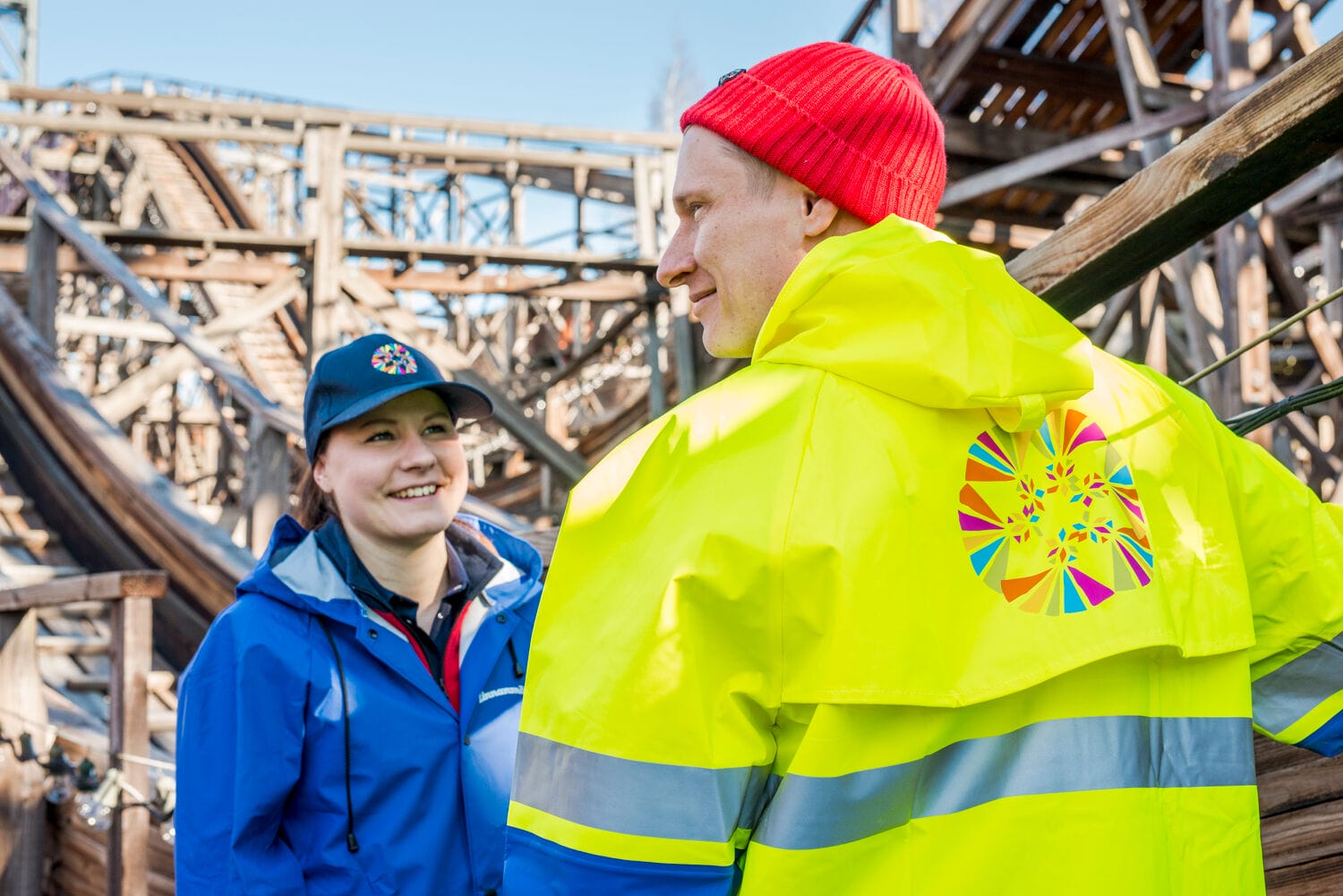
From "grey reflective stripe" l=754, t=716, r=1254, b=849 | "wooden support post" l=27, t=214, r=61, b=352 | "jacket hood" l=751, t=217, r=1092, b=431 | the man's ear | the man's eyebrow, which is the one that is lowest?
"grey reflective stripe" l=754, t=716, r=1254, b=849

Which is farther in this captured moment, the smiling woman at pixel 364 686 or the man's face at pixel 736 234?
the smiling woman at pixel 364 686

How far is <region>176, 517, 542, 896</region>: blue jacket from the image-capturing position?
6.42 feet

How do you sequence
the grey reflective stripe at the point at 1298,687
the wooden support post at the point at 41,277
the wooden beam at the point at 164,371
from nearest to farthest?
the grey reflective stripe at the point at 1298,687, the wooden beam at the point at 164,371, the wooden support post at the point at 41,277

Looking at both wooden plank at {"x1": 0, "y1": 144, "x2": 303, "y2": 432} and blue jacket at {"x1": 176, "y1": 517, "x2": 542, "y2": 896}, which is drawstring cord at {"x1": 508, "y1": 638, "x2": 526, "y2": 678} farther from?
wooden plank at {"x1": 0, "y1": 144, "x2": 303, "y2": 432}

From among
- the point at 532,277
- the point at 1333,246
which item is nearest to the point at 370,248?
the point at 532,277

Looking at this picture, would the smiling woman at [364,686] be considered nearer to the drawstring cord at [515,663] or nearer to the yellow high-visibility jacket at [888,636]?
the drawstring cord at [515,663]

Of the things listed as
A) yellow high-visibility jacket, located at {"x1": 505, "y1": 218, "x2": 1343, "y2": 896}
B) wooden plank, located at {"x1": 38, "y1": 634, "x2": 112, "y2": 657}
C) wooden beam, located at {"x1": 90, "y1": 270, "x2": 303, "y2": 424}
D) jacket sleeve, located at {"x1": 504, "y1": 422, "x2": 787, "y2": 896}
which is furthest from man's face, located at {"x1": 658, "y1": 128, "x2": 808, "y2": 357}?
wooden beam, located at {"x1": 90, "y1": 270, "x2": 303, "y2": 424}

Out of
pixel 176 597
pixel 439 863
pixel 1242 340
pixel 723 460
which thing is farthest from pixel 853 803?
pixel 1242 340

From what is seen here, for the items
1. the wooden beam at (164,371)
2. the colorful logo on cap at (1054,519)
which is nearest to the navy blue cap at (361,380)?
A: the colorful logo on cap at (1054,519)

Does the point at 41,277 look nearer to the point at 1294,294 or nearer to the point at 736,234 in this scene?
the point at 736,234

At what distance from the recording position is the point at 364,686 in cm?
206

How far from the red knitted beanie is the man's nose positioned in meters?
0.12

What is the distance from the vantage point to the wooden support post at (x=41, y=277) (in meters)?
6.85

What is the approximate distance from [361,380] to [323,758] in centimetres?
71
